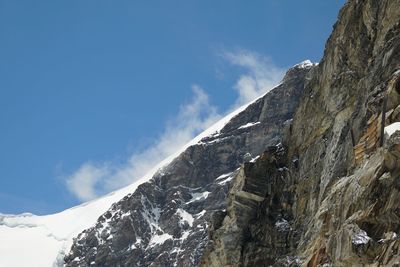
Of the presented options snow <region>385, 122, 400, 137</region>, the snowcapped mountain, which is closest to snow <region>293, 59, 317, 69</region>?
the snowcapped mountain

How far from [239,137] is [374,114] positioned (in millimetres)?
136894

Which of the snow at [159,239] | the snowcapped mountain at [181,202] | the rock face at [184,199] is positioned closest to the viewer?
the rock face at [184,199]

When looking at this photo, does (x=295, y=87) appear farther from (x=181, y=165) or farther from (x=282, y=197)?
(x=282, y=197)

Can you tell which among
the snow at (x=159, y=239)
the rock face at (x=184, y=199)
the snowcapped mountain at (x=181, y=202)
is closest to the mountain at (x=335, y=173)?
the snowcapped mountain at (x=181, y=202)

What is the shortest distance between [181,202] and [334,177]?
12295 cm

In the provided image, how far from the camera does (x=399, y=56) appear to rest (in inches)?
1404

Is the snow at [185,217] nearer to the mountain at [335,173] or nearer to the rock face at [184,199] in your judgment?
the rock face at [184,199]

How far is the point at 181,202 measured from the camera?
161 metres

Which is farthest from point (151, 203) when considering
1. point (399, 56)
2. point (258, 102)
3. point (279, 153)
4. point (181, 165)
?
point (399, 56)

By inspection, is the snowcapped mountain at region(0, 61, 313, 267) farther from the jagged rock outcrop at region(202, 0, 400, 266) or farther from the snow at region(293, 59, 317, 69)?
the jagged rock outcrop at region(202, 0, 400, 266)

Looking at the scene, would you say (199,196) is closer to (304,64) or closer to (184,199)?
(184,199)

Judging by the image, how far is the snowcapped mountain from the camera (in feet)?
482

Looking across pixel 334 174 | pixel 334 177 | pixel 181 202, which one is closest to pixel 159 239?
pixel 181 202

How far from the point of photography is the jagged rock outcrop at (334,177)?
27.6 m
